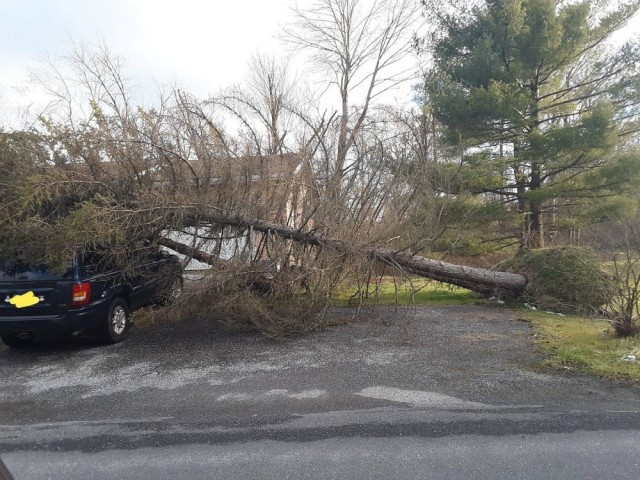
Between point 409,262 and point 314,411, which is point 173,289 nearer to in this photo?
point 409,262

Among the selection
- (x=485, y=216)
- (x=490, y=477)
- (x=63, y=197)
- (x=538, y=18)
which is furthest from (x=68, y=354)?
(x=538, y=18)

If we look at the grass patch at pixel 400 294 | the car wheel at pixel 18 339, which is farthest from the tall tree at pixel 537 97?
the car wheel at pixel 18 339

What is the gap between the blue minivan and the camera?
587 cm

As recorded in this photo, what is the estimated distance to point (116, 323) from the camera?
22.0 feet

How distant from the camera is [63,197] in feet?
21.4

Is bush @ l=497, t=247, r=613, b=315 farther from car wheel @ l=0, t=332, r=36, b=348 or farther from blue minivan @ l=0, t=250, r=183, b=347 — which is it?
car wheel @ l=0, t=332, r=36, b=348

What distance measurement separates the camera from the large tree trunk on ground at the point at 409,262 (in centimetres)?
742

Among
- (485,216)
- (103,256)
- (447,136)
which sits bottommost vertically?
(103,256)

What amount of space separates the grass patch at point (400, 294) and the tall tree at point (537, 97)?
2918 millimetres

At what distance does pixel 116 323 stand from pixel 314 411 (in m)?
4.06

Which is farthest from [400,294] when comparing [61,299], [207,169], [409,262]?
[61,299]

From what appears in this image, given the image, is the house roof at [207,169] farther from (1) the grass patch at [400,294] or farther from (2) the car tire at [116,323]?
(1) the grass patch at [400,294]

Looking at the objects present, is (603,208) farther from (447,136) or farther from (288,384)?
(288,384)

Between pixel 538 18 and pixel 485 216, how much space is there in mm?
5071
